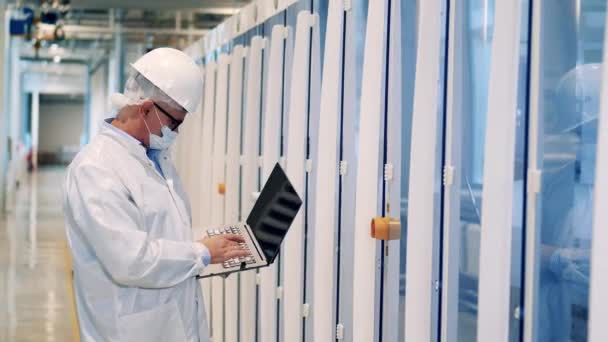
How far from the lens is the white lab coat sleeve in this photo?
2.54m

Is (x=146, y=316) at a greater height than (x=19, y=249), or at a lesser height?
greater

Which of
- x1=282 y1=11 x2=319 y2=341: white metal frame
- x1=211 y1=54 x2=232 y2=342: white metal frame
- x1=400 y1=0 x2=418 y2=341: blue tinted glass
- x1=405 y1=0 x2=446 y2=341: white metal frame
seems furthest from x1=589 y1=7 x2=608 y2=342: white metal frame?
x1=211 y1=54 x2=232 y2=342: white metal frame

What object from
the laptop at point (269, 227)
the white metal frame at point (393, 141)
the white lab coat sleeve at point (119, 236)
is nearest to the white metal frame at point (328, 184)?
the white metal frame at point (393, 141)

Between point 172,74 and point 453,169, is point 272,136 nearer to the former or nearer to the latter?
point 172,74

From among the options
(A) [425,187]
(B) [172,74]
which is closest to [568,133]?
(A) [425,187]

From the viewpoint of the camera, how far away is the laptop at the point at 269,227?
2.79 m

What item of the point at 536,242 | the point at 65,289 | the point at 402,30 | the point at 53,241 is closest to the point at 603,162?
the point at 536,242

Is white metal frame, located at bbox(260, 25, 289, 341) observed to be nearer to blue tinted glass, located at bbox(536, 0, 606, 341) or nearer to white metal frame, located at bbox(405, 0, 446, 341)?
white metal frame, located at bbox(405, 0, 446, 341)

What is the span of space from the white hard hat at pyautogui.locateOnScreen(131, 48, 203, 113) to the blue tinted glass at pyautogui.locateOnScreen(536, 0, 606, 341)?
3.99ft

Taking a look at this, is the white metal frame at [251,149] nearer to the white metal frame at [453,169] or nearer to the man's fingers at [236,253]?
the man's fingers at [236,253]

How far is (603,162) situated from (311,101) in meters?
2.01

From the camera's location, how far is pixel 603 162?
1795 mm

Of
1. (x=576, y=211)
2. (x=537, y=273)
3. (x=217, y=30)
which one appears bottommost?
(x=537, y=273)

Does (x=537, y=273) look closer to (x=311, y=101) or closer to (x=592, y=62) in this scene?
(x=592, y=62)
